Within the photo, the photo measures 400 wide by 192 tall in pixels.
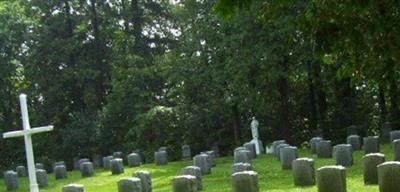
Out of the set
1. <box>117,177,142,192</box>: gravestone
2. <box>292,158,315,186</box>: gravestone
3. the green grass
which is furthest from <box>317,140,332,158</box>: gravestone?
<box>117,177,142,192</box>: gravestone

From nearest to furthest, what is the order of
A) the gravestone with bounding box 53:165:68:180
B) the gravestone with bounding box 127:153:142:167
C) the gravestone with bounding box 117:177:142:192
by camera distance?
the gravestone with bounding box 117:177:142:192 < the gravestone with bounding box 53:165:68:180 < the gravestone with bounding box 127:153:142:167

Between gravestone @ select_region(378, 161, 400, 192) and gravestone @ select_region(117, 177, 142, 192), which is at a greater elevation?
gravestone @ select_region(117, 177, 142, 192)

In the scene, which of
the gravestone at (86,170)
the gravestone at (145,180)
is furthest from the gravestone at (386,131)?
the gravestone at (145,180)

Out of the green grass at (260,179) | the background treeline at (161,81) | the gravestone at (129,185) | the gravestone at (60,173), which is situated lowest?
the green grass at (260,179)

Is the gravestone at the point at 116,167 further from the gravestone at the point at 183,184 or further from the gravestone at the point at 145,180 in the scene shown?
the gravestone at the point at 183,184

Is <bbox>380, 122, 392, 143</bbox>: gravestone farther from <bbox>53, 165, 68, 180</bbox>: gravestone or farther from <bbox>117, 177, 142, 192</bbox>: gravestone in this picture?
<bbox>117, 177, 142, 192</bbox>: gravestone

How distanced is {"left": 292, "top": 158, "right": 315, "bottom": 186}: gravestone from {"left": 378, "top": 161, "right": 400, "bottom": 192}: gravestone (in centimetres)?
253

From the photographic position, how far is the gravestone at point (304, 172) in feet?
42.7

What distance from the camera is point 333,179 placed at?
36.3 feet

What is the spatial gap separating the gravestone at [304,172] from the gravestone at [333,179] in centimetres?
180

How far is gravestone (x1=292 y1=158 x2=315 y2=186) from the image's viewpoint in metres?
13.0

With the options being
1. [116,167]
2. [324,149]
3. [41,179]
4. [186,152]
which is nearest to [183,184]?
[324,149]

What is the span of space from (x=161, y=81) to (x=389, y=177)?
22.6 meters

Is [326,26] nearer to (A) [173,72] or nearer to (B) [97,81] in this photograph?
(A) [173,72]
